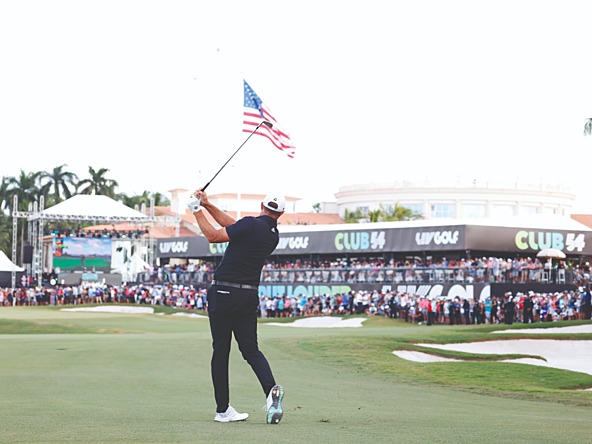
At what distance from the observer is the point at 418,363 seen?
22656mm

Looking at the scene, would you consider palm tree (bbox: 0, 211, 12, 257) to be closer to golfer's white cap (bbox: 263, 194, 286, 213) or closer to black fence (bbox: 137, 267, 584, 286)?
black fence (bbox: 137, 267, 584, 286)

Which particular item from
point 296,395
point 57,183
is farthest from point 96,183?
point 296,395

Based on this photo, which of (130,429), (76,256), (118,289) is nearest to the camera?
(130,429)

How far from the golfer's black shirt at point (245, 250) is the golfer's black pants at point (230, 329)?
0.13 meters

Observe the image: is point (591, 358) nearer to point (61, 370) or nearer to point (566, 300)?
point (566, 300)

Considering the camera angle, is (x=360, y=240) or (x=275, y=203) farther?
(x=360, y=240)

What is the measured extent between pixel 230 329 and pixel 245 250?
32.1 inches

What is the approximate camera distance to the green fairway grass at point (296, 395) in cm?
815

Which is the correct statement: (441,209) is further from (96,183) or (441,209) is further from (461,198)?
(96,183)

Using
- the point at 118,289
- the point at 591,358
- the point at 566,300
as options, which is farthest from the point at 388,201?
the point at 591,358

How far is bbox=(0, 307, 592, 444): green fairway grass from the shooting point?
8148 millimetres

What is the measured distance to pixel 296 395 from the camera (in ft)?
45.4

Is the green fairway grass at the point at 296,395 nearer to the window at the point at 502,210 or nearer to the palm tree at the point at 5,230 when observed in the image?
the palm tree at the point at 5,230

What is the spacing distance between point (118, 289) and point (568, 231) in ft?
98.2
